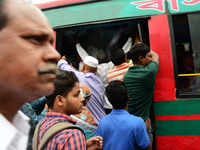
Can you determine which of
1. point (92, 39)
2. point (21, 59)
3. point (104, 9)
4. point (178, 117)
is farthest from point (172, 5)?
point (21, 59)

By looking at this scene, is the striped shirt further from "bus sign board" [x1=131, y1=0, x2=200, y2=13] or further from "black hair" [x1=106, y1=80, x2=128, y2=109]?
"bus sign board" [x1=131, y1=0, x2=200, y2=13]

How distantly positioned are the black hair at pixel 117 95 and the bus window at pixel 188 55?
884mm

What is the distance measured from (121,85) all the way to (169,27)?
1169 millimetres

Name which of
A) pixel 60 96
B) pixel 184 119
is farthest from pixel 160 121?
pixel 60 96

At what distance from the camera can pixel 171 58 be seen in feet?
6.44

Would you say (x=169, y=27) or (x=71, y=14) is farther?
(x=71, y=14)

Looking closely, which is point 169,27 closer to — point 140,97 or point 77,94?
point 140,97

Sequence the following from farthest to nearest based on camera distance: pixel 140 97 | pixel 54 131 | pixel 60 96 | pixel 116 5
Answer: pixel 116 5
pixel 140 97
pixel 60 96
pixel 54 131

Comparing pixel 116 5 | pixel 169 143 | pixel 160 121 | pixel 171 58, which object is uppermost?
pixel 116 5

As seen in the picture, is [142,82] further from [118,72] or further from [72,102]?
Answer: [72,102]

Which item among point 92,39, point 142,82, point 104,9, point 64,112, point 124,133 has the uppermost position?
point 104,9

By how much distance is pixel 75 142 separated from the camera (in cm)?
83

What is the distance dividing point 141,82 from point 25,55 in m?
1.61

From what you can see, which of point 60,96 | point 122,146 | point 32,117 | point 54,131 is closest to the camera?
point 54,131
